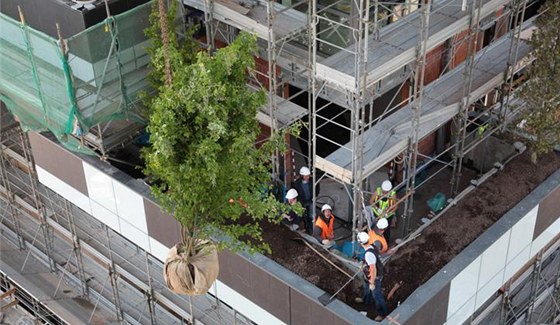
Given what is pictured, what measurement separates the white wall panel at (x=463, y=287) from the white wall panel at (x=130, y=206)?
24.2 feet

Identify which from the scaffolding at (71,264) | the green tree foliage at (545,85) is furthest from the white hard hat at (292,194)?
the green tree foliage at (545,85)

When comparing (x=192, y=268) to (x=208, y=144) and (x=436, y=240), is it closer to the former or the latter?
(x=208, y=144)

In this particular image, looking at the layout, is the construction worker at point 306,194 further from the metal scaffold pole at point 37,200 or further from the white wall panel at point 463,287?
the metal scaffold pole at point 37,200

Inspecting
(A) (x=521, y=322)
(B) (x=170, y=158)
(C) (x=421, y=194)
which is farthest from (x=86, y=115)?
(A) (x=521, y=322)

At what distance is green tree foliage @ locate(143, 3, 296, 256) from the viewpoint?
15031 mm

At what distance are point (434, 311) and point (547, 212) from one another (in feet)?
14.5

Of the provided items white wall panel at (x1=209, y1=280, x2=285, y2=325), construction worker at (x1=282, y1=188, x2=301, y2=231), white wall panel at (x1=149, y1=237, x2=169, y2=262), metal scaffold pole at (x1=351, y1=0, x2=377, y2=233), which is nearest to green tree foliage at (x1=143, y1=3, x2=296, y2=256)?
metal scaffold pole at (x1=351, y1=0, x2=377, y2=233)

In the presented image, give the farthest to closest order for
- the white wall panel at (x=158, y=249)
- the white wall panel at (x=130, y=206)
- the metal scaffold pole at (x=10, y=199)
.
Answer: the metal scaffold pole at (x=10, y=199) → the white wall panel at (x=158, y=249) → the white wall panel at (x=130, y=206)

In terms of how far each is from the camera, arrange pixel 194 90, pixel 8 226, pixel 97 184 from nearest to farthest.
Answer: pixel 194 90 < pixel 97 184 < pixel 8 226

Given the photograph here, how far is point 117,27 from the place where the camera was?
1947 centimetres

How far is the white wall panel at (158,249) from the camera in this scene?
21.0 meters

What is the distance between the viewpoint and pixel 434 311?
18.1 m

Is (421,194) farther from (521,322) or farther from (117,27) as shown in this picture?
(117,27)

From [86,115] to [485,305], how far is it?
10744 millimetres
